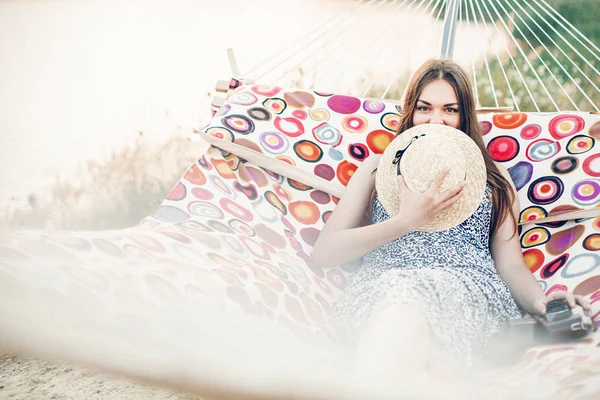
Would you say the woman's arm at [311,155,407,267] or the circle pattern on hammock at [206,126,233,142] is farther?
the circle pattern on hammock at [206,126,233,142]

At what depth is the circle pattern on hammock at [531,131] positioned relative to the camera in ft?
4.81

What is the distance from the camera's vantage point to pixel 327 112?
158 cm

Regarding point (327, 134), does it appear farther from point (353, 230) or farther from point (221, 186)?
point (353, 230)

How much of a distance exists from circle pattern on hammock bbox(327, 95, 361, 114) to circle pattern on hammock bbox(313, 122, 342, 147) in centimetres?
6

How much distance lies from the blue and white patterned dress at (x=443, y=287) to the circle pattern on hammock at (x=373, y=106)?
1.24ft

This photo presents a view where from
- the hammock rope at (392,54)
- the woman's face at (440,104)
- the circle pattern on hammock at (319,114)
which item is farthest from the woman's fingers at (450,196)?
the hammock rope at (392,54)

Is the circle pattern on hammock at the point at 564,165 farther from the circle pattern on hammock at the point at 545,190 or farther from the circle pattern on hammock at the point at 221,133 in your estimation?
the circle pattern on hammock at the point at 221,133

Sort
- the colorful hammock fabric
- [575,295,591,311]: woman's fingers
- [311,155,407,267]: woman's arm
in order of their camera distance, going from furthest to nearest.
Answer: [311,155,407,267]: woman's arm, [575,295,591,311]: woman's fingers, the colorful hammock fabric

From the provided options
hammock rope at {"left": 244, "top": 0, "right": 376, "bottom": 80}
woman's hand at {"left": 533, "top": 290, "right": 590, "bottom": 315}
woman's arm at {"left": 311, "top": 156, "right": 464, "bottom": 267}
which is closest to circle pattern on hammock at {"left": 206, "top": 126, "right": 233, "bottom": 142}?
woman's arm at {"left": 311, "top": 156, "right": 464, "bottom": 267}

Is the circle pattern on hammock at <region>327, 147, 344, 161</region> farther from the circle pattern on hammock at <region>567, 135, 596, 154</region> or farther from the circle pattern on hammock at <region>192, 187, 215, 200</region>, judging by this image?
the circle pattern on hammock at <region>567, 135, 596, 154</region>

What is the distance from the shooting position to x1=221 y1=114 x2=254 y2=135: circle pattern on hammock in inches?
58.7

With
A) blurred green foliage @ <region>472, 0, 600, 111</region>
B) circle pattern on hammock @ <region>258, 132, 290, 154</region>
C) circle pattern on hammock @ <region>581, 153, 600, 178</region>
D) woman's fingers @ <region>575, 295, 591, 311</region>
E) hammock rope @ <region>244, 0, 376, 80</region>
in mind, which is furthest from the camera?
blurred green foliage @ <region>472, 0, 600, 111</region>

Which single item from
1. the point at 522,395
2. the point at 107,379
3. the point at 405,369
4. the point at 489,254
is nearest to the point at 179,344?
the point at 107,379

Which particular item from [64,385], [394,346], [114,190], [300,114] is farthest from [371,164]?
[114,190]
